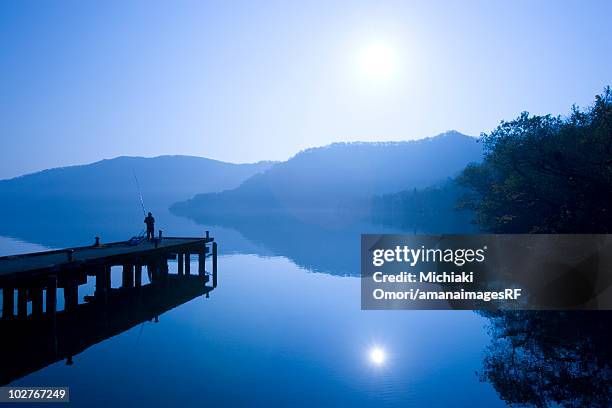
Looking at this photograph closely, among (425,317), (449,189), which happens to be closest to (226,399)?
(425,317)

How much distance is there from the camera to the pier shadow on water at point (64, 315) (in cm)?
1847

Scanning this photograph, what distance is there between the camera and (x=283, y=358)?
21.5 m

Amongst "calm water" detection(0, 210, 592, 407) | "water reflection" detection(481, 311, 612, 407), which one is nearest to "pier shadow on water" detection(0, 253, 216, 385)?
"calm water" detection(0, 210, 592, 407)

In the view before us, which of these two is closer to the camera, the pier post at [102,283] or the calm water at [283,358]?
the calm water at [283,358]

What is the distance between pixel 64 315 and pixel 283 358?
40.2 feet

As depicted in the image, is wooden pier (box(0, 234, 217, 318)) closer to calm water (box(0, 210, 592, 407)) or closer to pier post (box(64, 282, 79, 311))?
pier post (box(64, 282, 79, 311))

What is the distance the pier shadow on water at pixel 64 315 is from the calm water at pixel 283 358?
601 millimetres

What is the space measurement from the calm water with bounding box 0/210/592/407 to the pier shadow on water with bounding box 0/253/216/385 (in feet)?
1.97

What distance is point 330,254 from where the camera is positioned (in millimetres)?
64188

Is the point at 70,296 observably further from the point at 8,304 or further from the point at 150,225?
the point at 150,225

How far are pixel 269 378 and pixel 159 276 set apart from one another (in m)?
20.7

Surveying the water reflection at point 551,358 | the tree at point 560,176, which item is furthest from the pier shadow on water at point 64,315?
the tree at point 560,176

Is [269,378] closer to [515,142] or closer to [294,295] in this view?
[294,295]

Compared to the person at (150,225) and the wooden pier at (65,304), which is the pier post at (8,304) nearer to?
the wooden pier at (65,304)
